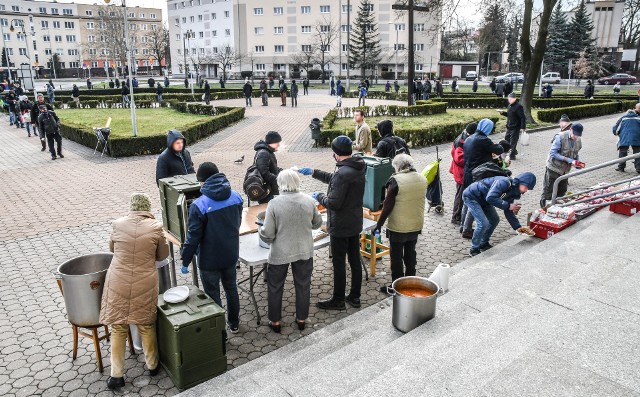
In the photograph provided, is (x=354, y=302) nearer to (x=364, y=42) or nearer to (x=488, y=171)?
(x=488, y=171)

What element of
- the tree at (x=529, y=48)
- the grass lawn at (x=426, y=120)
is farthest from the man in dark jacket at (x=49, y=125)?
the tree at (x=529, y=48)

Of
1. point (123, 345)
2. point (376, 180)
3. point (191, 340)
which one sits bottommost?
point (123, 345)

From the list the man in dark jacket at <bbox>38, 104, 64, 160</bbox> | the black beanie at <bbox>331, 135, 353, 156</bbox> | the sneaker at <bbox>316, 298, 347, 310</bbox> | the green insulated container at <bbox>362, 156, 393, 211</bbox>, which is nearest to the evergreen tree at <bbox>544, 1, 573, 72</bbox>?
the man in dark jacket at <bbox>38, 104, 64, 160</bbox>

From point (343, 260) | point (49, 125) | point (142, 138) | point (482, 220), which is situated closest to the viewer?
point (343, 260)

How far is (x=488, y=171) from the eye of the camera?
7.00m

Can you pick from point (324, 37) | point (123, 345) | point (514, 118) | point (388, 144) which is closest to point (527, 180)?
point (388, 144)

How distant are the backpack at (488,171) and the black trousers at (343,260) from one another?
101 inches

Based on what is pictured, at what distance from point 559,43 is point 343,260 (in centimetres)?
6297

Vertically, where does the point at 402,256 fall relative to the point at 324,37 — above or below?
below

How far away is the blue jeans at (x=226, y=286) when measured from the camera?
16.3 feet

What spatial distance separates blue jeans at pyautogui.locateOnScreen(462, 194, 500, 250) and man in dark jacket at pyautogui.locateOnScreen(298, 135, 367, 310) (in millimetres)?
2348

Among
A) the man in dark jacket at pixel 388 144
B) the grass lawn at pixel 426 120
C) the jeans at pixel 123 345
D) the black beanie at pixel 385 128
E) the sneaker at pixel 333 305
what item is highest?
the black beanie at pixel 385 128

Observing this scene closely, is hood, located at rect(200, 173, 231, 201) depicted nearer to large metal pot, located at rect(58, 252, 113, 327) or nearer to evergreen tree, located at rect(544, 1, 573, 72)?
large metal pot, located at rect(58, 252, 113, 327)

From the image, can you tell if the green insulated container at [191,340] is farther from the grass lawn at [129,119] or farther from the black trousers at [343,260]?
the grass lawn at [129,119]
